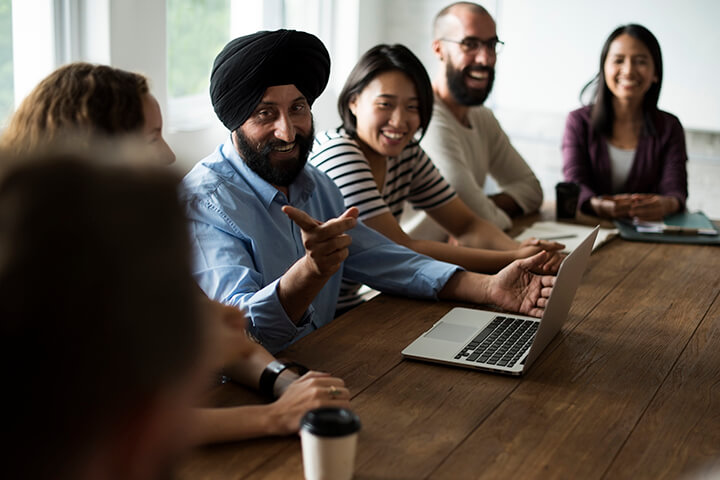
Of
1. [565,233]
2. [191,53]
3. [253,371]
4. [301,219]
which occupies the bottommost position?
[565,233]

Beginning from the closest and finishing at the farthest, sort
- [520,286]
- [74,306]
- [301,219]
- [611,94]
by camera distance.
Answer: [74,306], [301,219], [520,286], [611,94]

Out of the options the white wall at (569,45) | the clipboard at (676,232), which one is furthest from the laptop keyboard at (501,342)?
the white wall at (569,45)

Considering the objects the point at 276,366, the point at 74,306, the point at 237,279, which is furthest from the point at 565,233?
the point at 74,306

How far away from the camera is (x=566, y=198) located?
3.01m

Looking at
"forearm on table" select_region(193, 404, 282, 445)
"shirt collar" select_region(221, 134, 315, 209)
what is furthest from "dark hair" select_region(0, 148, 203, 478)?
"shirt collar" select_region(221, 134, 315, 209)

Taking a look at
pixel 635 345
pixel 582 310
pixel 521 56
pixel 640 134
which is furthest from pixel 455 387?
pixel 521 56

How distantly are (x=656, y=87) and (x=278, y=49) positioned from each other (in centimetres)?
204

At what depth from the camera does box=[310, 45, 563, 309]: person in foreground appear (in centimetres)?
229

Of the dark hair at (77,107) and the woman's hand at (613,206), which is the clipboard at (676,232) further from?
the dark hair at (77,107)

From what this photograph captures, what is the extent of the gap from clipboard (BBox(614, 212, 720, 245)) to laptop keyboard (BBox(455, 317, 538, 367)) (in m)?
1.11

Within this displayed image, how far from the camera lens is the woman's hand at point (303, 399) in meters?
1.19

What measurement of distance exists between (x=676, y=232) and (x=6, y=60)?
240cm

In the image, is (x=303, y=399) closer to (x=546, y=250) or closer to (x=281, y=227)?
(x=281, y=227)

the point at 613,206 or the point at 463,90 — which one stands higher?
the point at 463,90
